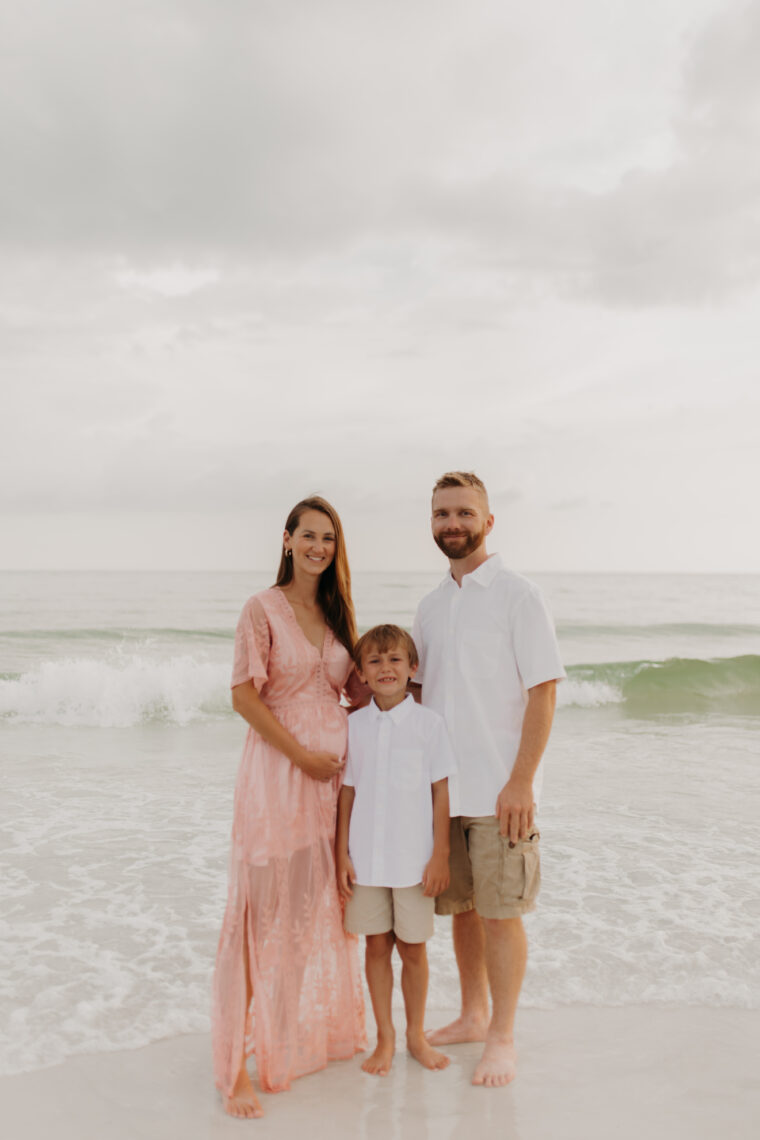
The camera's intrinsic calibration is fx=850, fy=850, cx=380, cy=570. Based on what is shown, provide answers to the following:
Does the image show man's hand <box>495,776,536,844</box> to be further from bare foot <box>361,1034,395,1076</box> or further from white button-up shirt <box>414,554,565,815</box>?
bare foot <box>361,1034,395,1076</box>

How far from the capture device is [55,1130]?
2.87 m

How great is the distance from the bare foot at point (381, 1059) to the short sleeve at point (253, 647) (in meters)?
1.41

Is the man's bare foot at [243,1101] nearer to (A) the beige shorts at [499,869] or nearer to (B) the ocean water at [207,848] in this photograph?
(B) the ocean water at [207,848]

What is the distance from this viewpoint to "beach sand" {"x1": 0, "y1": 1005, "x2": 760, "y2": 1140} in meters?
2.86

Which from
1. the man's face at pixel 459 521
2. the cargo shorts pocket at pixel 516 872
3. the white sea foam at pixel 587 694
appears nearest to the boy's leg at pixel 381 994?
the cargo shorts pocket at pixel 516 872

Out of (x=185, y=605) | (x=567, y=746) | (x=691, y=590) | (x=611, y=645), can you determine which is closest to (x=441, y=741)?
(x=567, y=746)

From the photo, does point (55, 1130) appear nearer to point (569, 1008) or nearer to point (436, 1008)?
point (436, 1008)

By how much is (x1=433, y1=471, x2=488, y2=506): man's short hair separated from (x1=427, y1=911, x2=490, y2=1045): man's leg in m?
1.75

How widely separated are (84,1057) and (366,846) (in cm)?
148

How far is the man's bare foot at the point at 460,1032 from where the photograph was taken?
3.47 metres

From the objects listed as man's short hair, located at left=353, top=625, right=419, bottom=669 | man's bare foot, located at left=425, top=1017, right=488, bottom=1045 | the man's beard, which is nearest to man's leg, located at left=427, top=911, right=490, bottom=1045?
man's bare foot, located at left=425, top=1017, right=488, bottom=1045

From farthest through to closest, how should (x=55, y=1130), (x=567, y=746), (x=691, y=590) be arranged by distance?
1. (x=691, y=590)
2. (x=567, y=746)
3. (x=55, y=1130)

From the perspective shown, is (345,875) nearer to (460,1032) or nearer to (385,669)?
(385,669)

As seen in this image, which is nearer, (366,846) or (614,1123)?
(614,1123)
